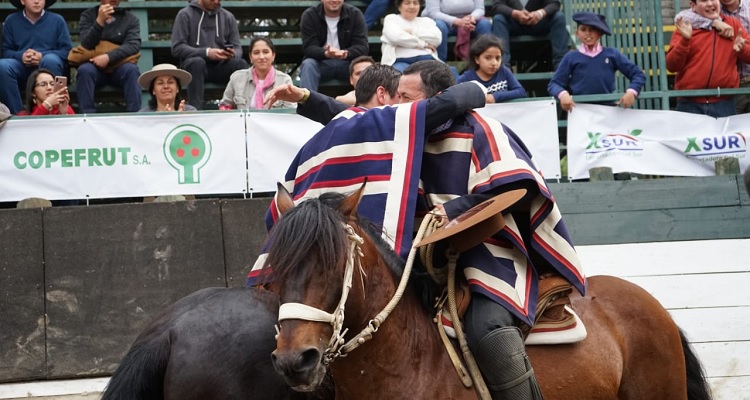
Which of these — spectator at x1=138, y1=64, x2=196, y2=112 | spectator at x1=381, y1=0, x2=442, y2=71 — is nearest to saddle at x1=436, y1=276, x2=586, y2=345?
spectator at x1=138, y1=64, x2=196, y2=112

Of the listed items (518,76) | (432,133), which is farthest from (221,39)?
(432,133)

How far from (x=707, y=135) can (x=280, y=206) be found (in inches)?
224

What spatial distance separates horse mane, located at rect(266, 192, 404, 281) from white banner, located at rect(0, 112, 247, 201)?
398 cm

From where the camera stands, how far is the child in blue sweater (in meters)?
→ 8.43

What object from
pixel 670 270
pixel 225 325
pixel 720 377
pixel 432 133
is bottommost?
pixel 720 377

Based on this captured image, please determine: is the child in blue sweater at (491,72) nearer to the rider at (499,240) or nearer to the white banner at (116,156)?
the white banner at (116,156)

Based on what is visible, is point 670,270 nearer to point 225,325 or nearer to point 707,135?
point 707,135

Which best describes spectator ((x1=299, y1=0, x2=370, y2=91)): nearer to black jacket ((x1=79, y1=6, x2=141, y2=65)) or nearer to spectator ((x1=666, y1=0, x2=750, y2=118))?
black jacket ((x1=79, y1=6, x2=141, y2=65))

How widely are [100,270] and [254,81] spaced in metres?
2.64

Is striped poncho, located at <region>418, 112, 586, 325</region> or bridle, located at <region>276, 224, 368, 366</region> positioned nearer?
bridle, located at <region>276, 224, 368, 366</region>

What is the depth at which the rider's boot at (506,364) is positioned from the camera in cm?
356

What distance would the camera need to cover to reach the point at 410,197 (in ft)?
12.4

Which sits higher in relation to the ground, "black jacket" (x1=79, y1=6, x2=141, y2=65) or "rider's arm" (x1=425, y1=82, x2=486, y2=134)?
"black jacket" (x1=79, y1=6, x2=141, y2=65)

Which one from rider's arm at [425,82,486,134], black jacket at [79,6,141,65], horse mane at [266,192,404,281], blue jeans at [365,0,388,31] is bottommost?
horse mane at [266,192,404,281]
